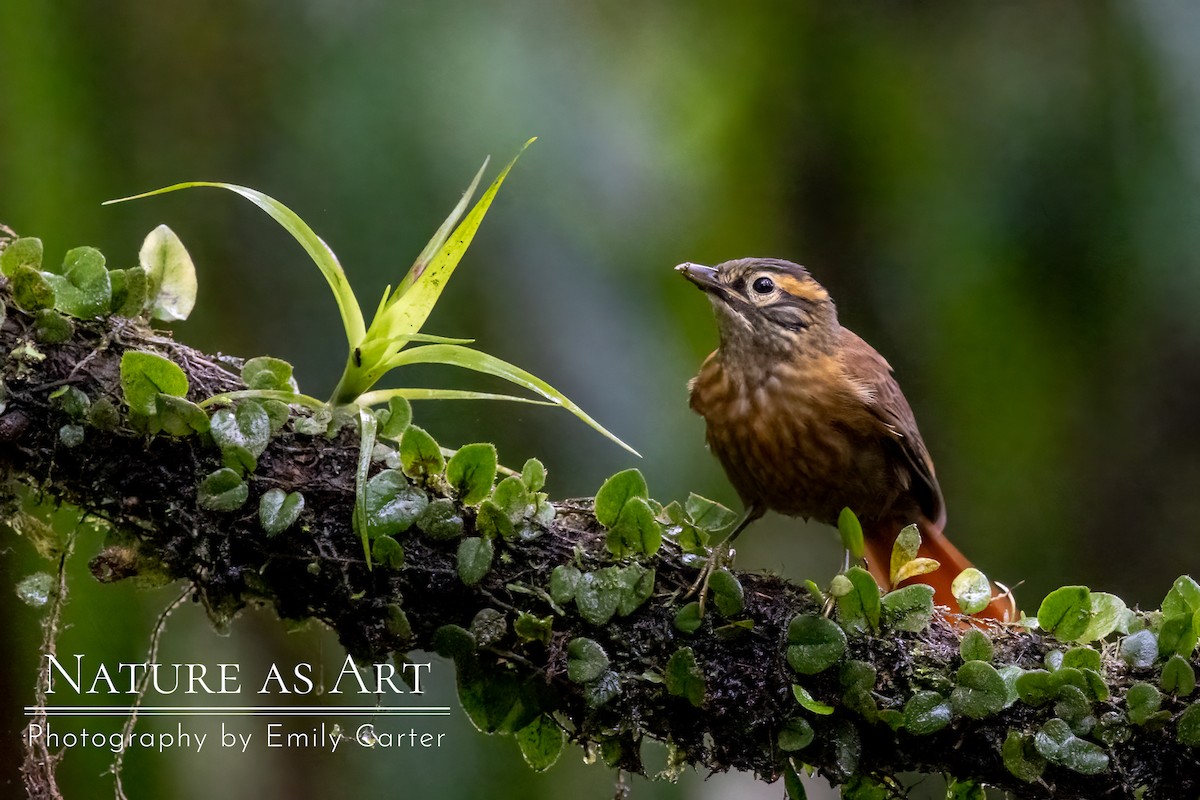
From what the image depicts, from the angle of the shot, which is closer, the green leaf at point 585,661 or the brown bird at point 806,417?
the green leaf at point 585,661

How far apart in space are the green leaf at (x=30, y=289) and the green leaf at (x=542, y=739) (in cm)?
84

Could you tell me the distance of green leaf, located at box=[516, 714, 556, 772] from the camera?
1366 millimetres

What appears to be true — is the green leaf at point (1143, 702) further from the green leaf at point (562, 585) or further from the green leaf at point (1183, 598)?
the green leaf at point (562, 585)

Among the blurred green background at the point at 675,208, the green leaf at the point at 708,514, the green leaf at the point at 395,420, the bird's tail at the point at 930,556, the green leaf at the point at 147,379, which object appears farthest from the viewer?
the blurred green background at the point at 675,208

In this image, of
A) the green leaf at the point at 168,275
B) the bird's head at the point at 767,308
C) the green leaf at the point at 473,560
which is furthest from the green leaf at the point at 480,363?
the bird's head at the point at 767,308

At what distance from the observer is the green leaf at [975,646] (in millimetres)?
1321

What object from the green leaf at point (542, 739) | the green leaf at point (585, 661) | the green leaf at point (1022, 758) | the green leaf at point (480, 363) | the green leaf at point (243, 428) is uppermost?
the green leaf at point (480, 363)

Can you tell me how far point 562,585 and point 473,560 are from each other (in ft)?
0.39

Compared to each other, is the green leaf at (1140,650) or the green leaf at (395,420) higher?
the green leaf at (395,420)

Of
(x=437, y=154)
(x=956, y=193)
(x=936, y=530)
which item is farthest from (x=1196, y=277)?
(x=437, y=154)

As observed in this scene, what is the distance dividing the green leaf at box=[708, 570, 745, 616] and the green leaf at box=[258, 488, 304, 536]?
0.53 m

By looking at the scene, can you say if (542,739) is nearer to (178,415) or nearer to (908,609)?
(908,609)

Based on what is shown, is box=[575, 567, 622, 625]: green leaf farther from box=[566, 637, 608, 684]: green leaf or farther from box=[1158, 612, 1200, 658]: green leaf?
box=[1158, 612, 1200, 658]: green leaf

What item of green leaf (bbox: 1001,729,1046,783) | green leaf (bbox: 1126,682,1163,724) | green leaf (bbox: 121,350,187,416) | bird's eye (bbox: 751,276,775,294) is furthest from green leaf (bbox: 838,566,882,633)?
green leaf (bbox: 121,350,187,416)
